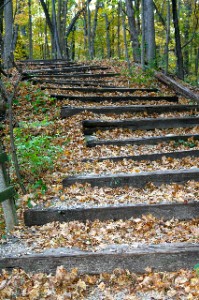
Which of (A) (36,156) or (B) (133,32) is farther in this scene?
(B) (133,32)

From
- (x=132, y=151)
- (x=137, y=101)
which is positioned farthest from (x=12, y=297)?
(x=137, y=101)

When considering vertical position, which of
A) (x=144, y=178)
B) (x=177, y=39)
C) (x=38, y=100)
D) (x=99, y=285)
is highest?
(x=177, y=39)

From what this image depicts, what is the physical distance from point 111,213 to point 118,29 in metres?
23.5

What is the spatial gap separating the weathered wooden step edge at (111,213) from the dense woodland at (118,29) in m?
2.29

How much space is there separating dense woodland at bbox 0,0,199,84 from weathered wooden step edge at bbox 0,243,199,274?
288 cm

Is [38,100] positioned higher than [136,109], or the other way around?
[38,100]

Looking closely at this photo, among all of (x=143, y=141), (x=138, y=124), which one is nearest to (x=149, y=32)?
(x=138, y=124)

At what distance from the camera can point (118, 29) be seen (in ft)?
84.8

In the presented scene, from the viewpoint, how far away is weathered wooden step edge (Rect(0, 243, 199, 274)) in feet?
11.8

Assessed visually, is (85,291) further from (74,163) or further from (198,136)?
(198,136)

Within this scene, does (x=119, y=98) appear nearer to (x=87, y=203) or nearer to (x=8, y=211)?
(x=87, y=203)

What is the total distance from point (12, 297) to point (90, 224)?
1280 millimetres

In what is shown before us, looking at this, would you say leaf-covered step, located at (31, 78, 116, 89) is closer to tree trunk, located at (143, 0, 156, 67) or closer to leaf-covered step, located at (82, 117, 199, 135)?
tree trunk, located at (143, 0, 156, 67)

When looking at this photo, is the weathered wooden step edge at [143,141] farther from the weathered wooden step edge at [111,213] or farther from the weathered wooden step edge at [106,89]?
the weathered wooden step edge at [106,89]
